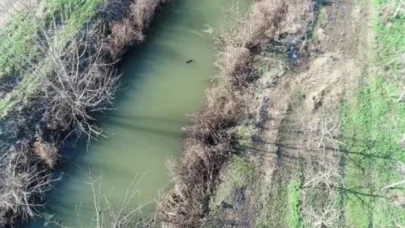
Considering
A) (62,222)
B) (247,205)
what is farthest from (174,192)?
(62,222)

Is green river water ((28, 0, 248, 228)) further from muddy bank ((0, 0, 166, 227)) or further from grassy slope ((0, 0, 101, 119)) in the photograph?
grassy slope ((0, 0, 101, 119))

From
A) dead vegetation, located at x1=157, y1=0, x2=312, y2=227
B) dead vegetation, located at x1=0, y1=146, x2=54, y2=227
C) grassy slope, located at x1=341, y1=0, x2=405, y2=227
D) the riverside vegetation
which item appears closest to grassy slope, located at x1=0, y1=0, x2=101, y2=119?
the riverside vegetation

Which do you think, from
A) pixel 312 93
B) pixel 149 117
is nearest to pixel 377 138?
pixel 312 93

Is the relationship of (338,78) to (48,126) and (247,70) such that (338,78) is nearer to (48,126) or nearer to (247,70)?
(247,70)

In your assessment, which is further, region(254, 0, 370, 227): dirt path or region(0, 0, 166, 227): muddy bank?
region(254, 0, 370, 227): dirt path

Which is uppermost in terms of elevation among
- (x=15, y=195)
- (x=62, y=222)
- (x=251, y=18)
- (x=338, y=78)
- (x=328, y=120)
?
(x=251, y=18)
